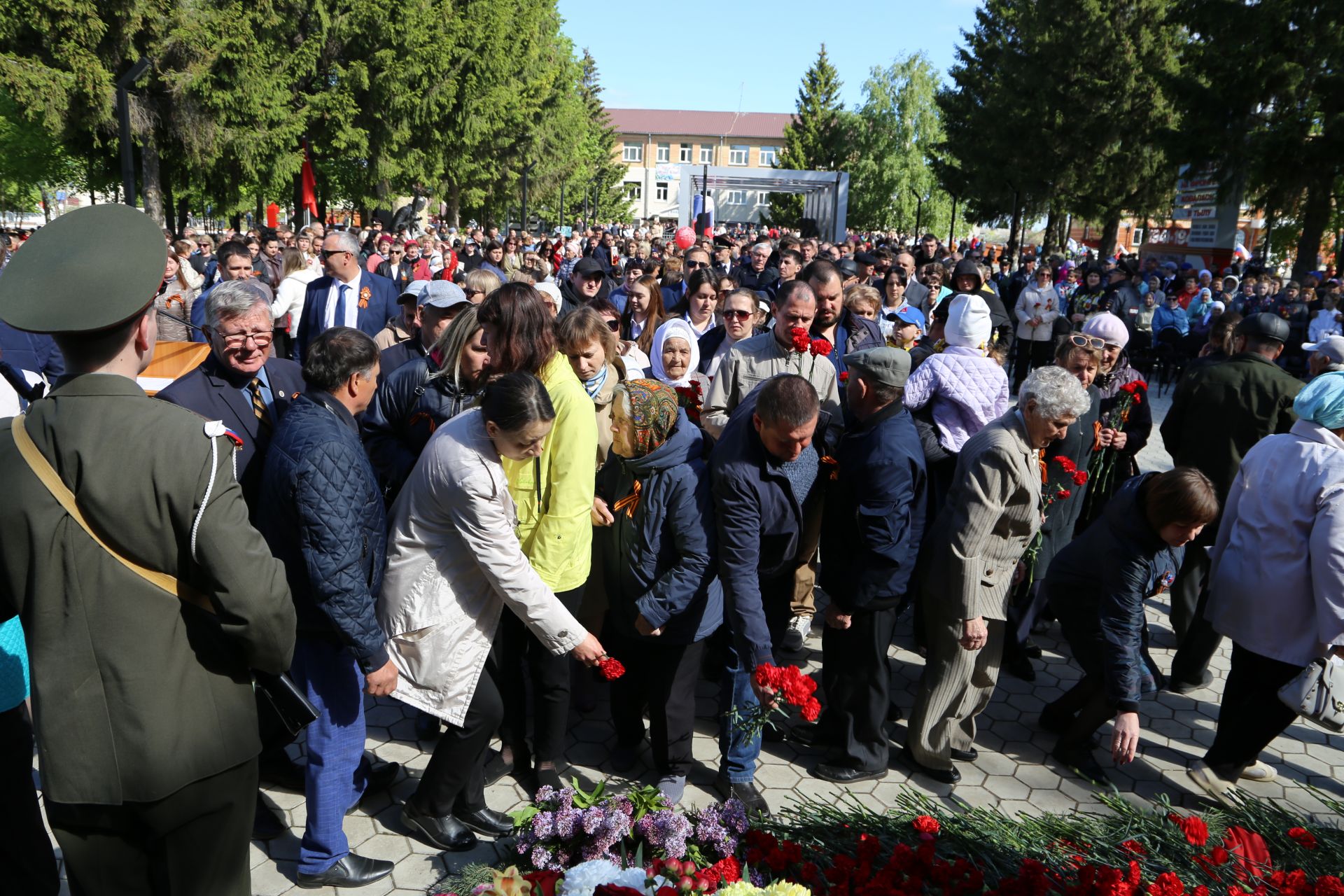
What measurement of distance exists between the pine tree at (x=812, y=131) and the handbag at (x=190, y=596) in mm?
56694

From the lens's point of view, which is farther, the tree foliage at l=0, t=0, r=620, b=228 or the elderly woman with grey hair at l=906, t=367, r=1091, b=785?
the tree foliage at l=0, t=0, r=620, b=228

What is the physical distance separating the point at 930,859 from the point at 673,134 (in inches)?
4015

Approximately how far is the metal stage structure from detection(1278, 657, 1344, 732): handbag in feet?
76.7

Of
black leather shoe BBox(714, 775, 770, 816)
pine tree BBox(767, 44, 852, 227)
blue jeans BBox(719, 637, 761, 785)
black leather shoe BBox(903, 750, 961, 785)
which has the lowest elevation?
black leather shoe BBox(903, 750, 961, 785)

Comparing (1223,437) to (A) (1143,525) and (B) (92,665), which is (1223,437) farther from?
(B) (92,665)

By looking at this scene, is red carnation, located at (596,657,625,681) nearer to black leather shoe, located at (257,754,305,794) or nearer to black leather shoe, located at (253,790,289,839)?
black leather shoe, located at (253,790,289,839)

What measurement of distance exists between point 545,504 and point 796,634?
2234mm

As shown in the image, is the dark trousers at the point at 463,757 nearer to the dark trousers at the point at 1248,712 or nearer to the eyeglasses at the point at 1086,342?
the dark trousers at the point at 1248,712

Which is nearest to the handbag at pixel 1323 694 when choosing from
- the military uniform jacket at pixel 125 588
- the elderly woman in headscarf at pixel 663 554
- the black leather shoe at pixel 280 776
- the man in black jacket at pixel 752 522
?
the man in black jacket at pixel 752 522

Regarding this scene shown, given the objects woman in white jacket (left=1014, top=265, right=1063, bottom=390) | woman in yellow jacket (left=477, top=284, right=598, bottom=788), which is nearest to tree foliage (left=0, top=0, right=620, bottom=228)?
woman in white jacket (left=1014, top=265, right=1063, bottom=390)

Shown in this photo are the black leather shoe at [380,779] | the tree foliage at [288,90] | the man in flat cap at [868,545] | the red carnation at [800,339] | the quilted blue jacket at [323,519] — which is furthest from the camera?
the tree foliage at [288,90]

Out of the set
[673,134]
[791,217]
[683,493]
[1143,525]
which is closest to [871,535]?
[683,493]

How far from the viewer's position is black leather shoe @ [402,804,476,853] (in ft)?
11.0

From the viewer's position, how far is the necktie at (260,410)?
11.4 ft
